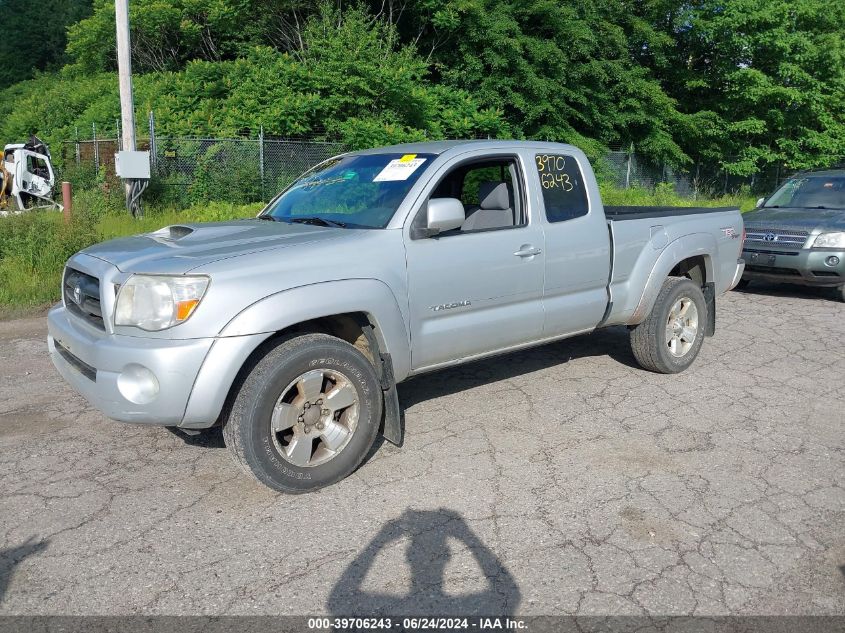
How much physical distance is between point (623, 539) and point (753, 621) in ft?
2.33

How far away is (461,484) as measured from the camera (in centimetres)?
406

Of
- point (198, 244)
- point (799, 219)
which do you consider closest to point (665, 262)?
point (198, 244)

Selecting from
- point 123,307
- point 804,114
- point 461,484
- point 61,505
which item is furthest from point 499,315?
point 804,114

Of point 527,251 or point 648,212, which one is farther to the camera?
point 648,212

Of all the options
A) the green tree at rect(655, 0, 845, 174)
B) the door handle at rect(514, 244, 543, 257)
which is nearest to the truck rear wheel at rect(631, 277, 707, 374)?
the door handle at rect(514, 244, 543, 257)

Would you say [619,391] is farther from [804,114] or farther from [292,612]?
[804,114]

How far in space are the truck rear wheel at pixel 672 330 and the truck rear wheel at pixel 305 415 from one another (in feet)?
9.09

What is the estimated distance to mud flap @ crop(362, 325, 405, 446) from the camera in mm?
4191

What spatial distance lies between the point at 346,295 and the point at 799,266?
7.39 m

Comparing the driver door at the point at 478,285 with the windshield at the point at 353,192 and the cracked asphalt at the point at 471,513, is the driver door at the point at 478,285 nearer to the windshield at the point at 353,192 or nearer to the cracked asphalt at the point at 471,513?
the windshield at the point at 353,192

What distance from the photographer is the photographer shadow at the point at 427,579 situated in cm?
295

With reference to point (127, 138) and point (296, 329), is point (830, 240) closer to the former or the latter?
point (296, 329)

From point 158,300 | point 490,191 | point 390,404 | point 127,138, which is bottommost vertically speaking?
point 390,404

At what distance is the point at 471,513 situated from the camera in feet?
12.2
